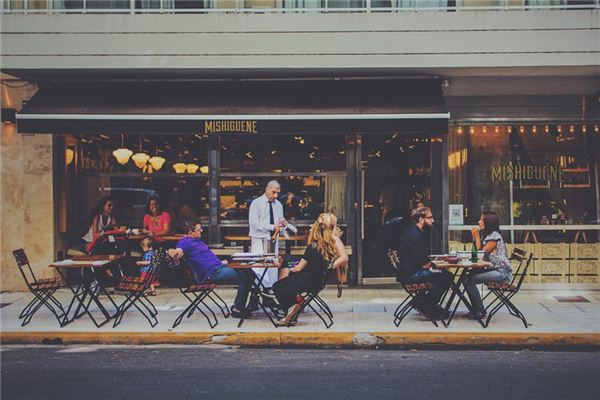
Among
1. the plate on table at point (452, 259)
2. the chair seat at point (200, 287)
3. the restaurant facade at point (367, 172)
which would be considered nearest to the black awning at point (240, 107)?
the restaurant facade at point (367, 172)

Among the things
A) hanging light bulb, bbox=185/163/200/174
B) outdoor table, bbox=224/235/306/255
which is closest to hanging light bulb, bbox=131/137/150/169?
hanging light bulb, bbox=185/163/200/174

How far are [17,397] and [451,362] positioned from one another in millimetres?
4530

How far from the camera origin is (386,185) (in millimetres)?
13172

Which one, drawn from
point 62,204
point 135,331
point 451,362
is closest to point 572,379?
point 451,362

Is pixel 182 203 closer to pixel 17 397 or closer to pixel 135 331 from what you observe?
pixel 135 331

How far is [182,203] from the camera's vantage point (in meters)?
13.4

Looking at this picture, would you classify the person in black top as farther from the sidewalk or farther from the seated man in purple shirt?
the seated man in purple shirt

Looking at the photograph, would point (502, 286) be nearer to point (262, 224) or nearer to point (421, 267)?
point (421, 267)

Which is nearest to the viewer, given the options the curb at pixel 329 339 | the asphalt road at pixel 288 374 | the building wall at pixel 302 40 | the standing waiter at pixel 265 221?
the asphalt road at pixel 288 374

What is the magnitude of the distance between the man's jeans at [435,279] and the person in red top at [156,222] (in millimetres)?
4905

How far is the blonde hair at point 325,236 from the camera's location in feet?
31.1

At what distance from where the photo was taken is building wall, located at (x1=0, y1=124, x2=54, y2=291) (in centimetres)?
1285

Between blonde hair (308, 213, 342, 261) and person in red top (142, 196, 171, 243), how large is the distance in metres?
4.12

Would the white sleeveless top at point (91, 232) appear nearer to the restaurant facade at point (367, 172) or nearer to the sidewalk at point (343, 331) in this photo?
the restaurant facade at point (367, 172)
